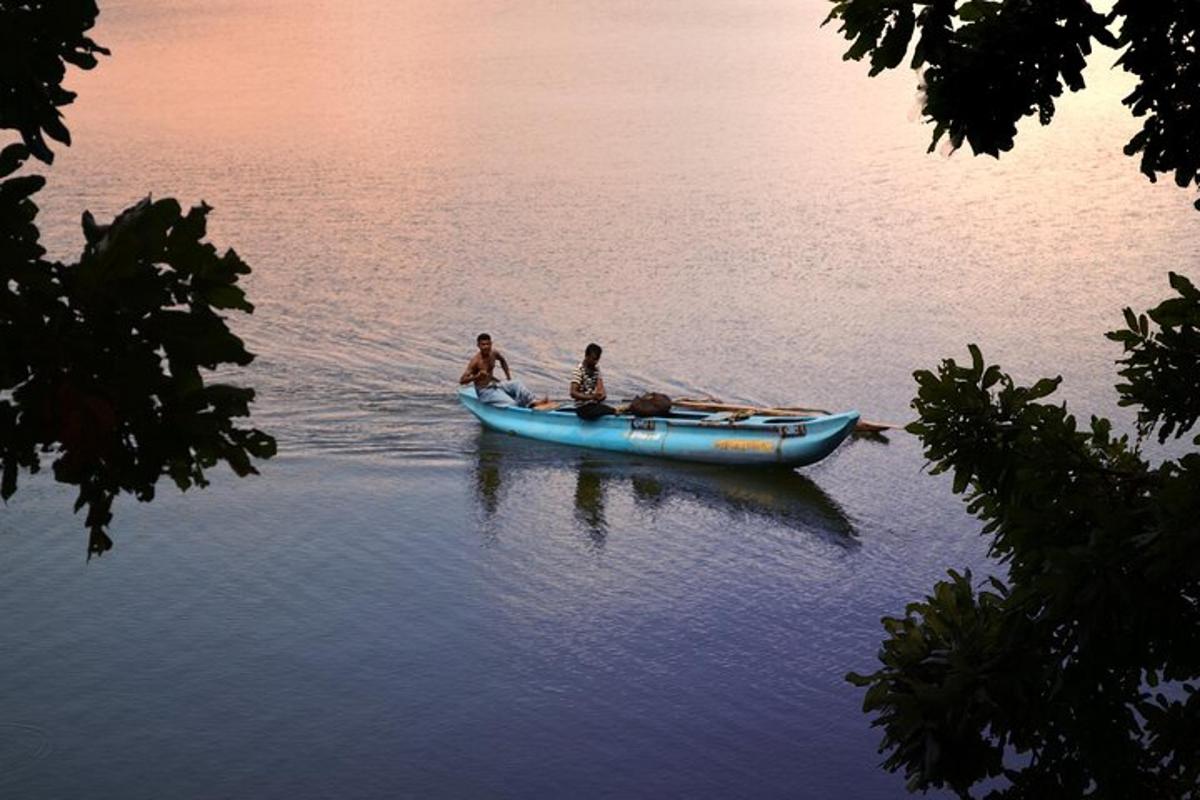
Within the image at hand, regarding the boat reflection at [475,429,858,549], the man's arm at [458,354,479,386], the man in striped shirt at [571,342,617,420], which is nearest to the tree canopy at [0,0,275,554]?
the boat reflection at [475,429,858,549]

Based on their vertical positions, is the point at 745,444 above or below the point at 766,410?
below

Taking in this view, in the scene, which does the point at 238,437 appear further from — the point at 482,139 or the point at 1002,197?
the point at 482,139

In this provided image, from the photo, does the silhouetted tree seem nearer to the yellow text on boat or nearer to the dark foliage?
the dark foliage

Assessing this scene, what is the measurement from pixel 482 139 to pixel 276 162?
14.6 ft

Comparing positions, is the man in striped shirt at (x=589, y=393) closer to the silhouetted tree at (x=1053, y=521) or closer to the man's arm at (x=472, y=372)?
the man's arm at (x=472, y=372)

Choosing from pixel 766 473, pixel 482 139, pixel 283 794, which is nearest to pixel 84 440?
pixel 283 794

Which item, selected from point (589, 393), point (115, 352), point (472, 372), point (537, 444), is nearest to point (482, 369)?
point (472, 372)

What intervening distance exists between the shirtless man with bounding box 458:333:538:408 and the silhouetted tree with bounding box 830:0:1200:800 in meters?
12.6

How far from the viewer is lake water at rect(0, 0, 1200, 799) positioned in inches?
538

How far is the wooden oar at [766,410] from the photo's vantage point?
19.9m

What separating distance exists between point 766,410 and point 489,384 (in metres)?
3.00

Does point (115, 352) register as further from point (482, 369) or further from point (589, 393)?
point (482, 369)

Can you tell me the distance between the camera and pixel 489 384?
20.5 m

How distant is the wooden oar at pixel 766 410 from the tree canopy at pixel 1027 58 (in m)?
13.0
